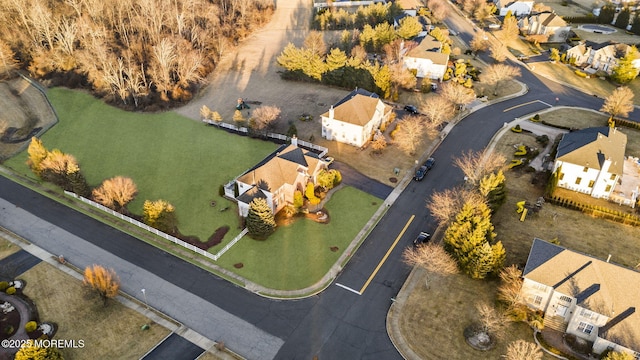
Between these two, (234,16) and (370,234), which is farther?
(234,16)

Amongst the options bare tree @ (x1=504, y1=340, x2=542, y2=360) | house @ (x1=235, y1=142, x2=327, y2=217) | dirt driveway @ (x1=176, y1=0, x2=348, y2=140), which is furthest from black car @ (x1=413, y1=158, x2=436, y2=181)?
bare tree @ (x1=504, y1=340, x2=542, y2=360)

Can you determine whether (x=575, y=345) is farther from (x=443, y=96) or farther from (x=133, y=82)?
(x=133, y=82)

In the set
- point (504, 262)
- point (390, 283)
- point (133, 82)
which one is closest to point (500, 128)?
point (504, 262)

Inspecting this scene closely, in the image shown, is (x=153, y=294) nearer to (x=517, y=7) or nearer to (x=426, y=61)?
(x=426, y=61)

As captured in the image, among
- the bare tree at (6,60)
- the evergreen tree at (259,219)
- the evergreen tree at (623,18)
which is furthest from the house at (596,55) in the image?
the bare tree at (6,60)

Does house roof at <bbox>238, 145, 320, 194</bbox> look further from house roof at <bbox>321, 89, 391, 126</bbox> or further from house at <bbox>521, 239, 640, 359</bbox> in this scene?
house at <bbox>521, 239, 640, 359</bbox>

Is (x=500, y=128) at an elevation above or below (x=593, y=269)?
below
